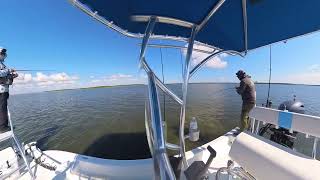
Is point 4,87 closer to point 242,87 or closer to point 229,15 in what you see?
point 229,15

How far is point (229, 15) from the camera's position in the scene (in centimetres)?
140

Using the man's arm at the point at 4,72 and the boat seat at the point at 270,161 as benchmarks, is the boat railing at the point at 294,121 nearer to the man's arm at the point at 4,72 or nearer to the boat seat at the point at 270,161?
the boat seat at the point at 270,161

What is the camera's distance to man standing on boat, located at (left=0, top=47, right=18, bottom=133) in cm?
189

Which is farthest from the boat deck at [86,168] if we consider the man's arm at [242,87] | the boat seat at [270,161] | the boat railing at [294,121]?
the man's arm at [242,87]

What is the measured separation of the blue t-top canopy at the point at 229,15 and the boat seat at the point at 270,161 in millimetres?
982

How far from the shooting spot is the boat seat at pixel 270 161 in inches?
37.3

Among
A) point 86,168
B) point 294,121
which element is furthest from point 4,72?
point 294,121

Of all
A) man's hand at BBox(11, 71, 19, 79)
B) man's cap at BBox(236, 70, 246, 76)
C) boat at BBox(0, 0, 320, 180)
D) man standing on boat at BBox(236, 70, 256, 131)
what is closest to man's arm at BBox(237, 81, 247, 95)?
man standing on boat at BBox(236, 70, 256, 131)

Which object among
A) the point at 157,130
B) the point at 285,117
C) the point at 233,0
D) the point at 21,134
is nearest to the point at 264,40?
the point at 285,117

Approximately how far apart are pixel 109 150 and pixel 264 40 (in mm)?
4819

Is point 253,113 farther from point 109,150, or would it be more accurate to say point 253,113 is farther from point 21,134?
point 21,134

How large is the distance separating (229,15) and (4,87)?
7.77 feet

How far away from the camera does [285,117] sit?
161 centimetres

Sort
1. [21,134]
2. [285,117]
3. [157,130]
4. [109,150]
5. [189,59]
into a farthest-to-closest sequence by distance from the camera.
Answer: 1. [21,134]
2. [109,150]
3. [285,117]
4. [189,59]
5. [157,130]
